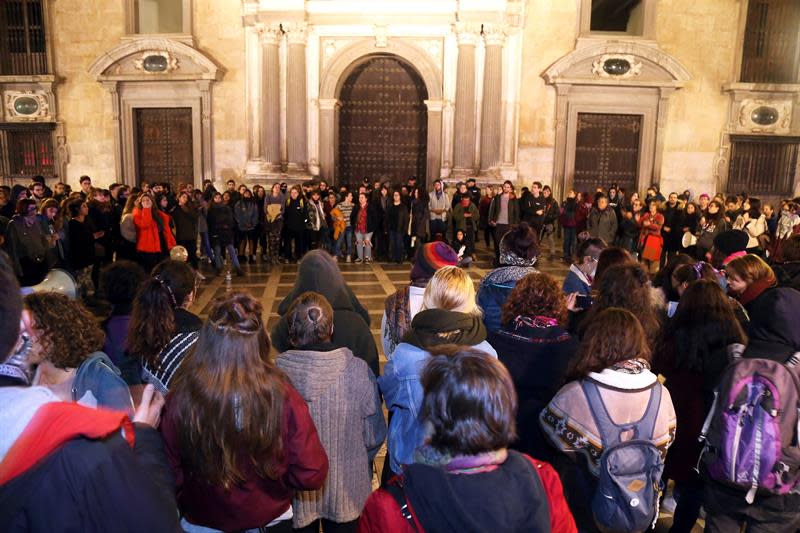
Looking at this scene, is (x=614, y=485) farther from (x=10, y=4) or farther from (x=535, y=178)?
(x=10, y=4)

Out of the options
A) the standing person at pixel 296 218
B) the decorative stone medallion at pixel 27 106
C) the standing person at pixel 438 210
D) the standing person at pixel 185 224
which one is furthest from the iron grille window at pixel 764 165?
the decorative stone medallion at pixel 27 106

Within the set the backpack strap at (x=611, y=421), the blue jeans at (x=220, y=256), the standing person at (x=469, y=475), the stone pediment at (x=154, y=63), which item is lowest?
the blue jeans at (x=220, y=256)

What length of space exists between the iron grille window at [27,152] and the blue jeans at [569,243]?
551 inches

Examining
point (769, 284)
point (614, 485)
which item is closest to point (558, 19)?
point (769, 284)

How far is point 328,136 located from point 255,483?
15.4m

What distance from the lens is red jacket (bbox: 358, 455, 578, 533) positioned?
1671 millimetres

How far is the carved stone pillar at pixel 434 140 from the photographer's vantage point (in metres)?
16.8

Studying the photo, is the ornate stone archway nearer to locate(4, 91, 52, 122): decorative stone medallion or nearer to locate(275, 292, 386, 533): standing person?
locate(4, 91, 52, 122): decorative stone medallion

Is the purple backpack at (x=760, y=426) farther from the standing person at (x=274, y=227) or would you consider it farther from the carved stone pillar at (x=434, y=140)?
the carved stone pillar at (x=434, y=140)

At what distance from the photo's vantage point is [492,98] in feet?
53.6

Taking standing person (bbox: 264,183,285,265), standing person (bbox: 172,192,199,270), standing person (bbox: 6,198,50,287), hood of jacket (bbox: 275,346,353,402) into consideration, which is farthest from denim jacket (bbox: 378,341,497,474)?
standing person (bbox: 264,183,285,265)

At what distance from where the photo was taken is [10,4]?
1767cm

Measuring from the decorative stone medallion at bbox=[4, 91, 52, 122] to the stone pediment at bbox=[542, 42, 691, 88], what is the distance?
1344cm

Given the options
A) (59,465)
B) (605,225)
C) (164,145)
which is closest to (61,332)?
(59,465)
